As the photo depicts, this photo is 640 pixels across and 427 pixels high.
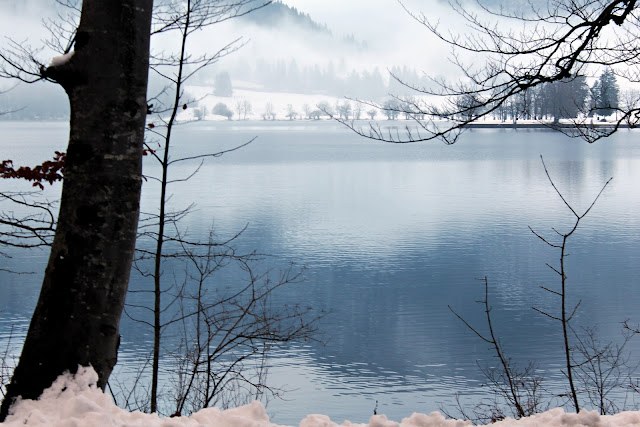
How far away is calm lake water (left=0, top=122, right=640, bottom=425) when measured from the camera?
1608 centimetres

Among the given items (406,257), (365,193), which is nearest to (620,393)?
(406,257)

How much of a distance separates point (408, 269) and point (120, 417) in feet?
69.6

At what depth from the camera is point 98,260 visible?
379 cm

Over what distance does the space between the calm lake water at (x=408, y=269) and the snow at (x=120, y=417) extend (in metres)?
10.0

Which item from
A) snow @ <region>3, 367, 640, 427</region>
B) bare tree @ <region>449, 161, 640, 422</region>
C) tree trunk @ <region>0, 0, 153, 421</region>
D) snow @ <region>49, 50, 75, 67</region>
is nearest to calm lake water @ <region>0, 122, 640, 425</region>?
bare tree @ <region>449, 161, 640, 422</region>

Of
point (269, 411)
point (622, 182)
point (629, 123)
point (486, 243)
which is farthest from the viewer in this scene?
point (622, 182)

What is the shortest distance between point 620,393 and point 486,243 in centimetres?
1378

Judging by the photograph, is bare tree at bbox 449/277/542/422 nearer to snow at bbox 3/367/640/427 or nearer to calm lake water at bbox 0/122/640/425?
calm lake water at bbox 0/122/640/425

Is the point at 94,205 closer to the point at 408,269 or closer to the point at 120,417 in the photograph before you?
the point at 120,417

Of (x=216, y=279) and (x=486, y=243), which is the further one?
(x=486, y=243)

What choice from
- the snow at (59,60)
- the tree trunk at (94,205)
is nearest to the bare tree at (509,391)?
the tree trunk at (94,205)

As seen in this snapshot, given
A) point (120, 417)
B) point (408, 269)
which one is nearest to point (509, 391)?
point (408, 269)

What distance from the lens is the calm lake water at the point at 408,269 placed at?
1608cm

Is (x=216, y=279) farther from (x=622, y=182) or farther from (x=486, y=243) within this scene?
(x=622, y=182)
